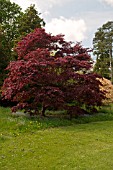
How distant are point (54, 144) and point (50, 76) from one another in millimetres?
4166

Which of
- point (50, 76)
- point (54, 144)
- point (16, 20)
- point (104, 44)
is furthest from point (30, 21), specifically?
point (104, 44)

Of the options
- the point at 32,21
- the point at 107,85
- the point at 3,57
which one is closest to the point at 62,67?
the point at 3,57

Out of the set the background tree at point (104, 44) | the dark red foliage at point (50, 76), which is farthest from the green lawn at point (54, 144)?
the background tree at point (104, 44)

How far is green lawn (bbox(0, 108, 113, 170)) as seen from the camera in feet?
24.1

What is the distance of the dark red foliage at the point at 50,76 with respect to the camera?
12.4m

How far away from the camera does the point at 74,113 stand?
42.5 ft

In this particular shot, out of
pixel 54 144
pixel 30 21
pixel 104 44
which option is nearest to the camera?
pixel 54 144

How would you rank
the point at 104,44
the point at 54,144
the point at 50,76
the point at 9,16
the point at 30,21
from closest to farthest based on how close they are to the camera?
the point at 54,144 < the point at 50,76 < the point at 30,21 < the point at 9,16 < the point at 104,44

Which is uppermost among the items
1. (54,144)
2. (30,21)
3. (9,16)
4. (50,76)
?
(9,16)

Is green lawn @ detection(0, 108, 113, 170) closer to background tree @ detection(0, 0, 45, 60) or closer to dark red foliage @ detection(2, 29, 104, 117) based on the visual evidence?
dark red foliage @ detection(2, 29, 104, 117)

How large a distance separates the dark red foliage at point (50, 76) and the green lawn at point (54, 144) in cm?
96

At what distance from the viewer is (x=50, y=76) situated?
12633 millimetres

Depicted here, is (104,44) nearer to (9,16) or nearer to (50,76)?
(9,16)

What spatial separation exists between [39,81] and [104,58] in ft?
86.2
